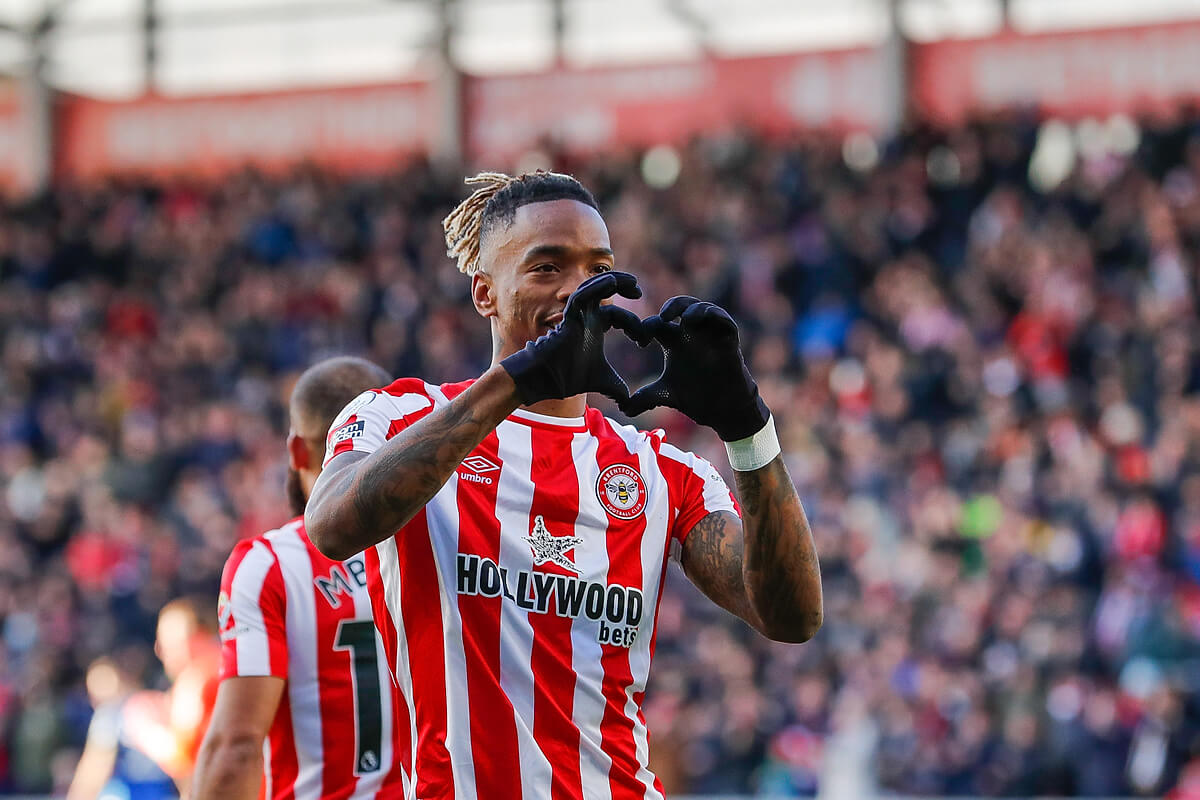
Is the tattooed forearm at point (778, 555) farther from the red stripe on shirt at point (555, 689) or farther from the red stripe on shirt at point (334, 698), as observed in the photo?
the red stripe on shirt at point (334, 698)

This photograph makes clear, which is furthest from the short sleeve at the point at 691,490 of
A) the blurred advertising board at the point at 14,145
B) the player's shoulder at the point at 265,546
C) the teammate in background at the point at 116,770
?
the blurred advertising board at the point at 14,145

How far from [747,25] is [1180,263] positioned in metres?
8.89

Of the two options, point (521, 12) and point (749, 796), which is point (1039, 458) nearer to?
point (749, 796)

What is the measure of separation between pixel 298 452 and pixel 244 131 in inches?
738

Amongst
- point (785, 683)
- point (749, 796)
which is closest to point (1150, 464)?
point (785, 683)

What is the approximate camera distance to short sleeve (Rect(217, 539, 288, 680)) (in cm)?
394

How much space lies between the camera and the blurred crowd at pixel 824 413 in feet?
36.6

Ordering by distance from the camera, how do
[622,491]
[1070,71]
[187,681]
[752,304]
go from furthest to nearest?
[1070,71] → [752,304] → [187,681] → [622,491]

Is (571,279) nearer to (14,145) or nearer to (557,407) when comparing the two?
(557,407)

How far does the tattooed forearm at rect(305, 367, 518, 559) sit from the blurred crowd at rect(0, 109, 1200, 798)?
29.0 ft

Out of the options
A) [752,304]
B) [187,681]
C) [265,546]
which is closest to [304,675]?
[265,546]

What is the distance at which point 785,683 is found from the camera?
11.8 meters

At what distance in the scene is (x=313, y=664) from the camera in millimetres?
4027

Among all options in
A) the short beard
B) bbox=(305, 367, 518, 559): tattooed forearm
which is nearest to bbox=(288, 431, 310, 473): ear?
the short beard
